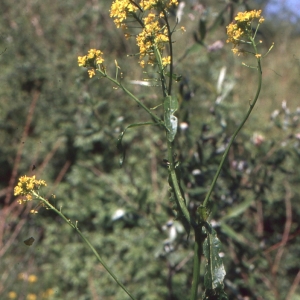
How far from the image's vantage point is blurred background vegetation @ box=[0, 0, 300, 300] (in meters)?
2.78

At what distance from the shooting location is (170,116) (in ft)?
4.04

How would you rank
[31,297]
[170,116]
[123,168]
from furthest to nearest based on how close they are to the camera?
[31,297]
[123,168]
[170,116]

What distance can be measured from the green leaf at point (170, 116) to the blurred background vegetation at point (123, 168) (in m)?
1.21

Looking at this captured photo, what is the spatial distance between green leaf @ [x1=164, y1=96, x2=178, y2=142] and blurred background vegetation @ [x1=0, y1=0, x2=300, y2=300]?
3.96ft

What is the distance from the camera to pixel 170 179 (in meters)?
1.28

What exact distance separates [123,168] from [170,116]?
2120mm

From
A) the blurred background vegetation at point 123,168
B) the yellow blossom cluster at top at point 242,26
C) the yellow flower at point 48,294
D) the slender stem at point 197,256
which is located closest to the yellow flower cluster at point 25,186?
the slender stem at point 197,256

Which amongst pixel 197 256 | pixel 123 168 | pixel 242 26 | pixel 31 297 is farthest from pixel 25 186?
pixel 31 297

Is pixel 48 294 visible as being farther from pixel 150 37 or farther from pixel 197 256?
pixel 150 37

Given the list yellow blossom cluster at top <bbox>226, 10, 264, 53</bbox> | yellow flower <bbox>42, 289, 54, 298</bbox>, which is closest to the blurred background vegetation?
yellow flower <bbox>42, 289, 54, 298</bbox>

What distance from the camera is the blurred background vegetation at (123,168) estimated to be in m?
2.78

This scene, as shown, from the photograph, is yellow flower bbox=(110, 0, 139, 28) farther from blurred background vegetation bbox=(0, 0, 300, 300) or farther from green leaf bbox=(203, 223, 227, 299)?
blurred background vegetation bbox=(0, 0, 300, 300)

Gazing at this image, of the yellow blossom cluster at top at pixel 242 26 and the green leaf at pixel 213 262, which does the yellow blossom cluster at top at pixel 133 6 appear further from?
the green leaf at pixel 213 262

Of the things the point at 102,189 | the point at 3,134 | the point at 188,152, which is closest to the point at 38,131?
the point at 3,134
